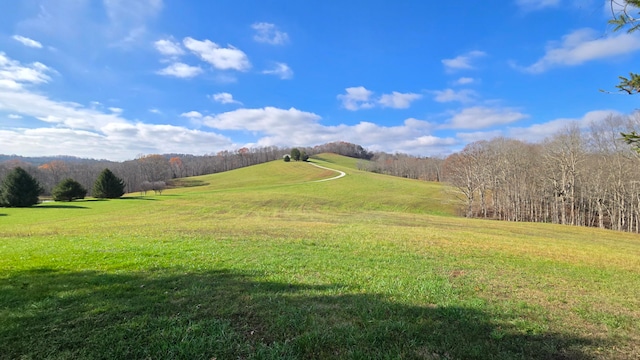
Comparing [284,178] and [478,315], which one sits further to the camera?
[284,178]

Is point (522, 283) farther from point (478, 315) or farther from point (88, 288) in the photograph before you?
point (88, 288)

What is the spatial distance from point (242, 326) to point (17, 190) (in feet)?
194

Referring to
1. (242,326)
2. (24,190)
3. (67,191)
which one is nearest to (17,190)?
(24,190)

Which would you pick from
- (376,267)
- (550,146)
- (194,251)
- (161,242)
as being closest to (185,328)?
(376,267)

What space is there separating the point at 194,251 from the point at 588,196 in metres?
50.1

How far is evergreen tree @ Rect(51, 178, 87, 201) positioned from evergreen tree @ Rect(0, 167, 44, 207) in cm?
529

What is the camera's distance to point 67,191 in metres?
50.8

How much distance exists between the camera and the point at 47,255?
32.1 feet

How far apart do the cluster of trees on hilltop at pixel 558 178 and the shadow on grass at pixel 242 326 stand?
40938 millimetres

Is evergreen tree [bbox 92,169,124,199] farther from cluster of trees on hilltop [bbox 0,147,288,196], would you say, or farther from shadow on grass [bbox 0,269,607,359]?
shadow on grass [bbox 0,269,607,359]

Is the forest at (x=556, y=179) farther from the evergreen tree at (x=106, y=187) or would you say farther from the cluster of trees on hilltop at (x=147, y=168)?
the cluster of trees on hilltop at (x=147, y=168)

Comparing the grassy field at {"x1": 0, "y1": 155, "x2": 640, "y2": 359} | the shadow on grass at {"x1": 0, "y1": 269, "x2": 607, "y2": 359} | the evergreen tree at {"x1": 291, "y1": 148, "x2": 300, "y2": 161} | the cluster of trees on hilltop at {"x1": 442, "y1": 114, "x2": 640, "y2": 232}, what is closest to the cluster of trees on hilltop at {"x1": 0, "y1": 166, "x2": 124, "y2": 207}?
the grassy field at {"x1": 0, "y1": 155, "x2": 640, "y2": 359}

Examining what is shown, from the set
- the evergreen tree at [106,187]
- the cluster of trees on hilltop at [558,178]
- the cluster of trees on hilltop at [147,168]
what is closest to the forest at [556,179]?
the cluster of trees on hilltop at [558,178]

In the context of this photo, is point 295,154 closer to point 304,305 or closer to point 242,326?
point 304,305
